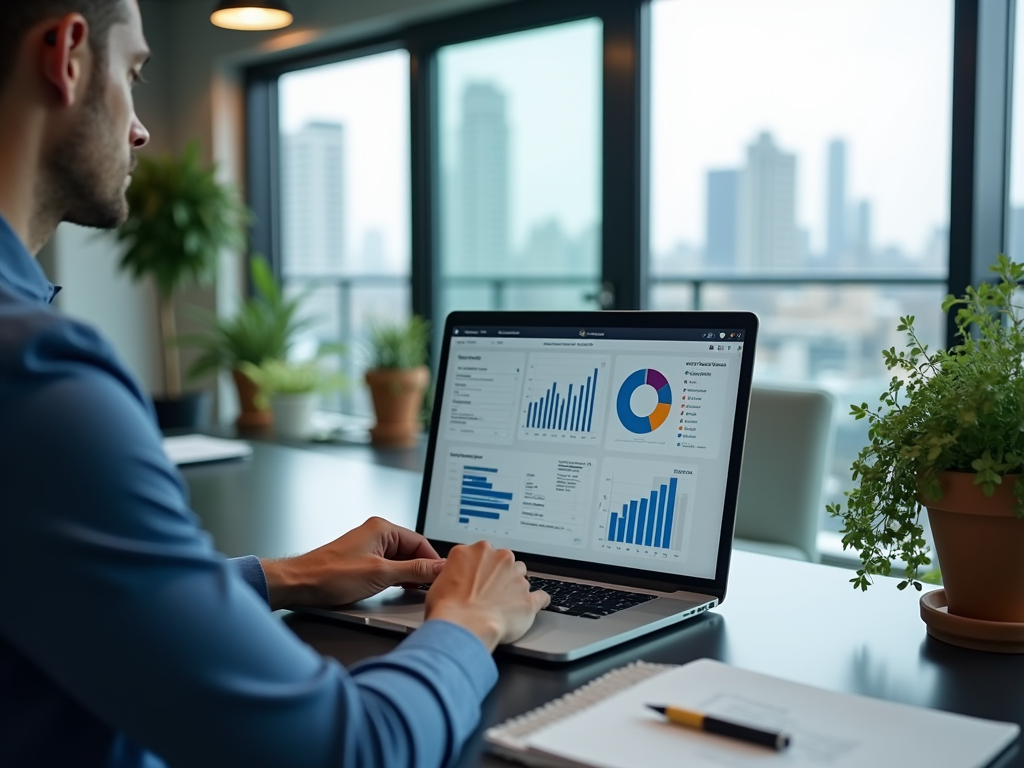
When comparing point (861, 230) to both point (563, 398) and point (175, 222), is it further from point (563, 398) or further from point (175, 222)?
point (563, 398)

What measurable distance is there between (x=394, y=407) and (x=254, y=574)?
172cm

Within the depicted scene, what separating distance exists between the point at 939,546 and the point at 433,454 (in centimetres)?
55

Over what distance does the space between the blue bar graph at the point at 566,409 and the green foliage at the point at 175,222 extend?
3.66 meters

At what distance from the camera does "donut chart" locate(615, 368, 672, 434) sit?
3.52 feet

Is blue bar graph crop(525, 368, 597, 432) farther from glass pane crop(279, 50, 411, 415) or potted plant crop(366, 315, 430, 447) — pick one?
glass pane crop(279, 50, 411, 415)

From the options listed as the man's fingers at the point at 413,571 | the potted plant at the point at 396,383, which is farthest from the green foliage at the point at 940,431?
the potted plant at the point at 396,383

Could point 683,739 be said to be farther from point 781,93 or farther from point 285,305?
point 285,305

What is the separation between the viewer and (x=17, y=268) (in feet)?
2.26

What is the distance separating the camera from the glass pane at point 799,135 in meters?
3.29

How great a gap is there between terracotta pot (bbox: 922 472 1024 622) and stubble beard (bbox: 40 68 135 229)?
2.25 ft

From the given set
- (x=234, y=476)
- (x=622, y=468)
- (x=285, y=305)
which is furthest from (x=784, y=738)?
(x=285, y=305)

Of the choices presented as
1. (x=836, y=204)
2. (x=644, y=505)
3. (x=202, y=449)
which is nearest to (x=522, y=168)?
(x=836, y=204)

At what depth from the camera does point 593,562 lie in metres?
1.08

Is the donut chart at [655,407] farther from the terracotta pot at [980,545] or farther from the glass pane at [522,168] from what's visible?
the glass pane at [522,168]
